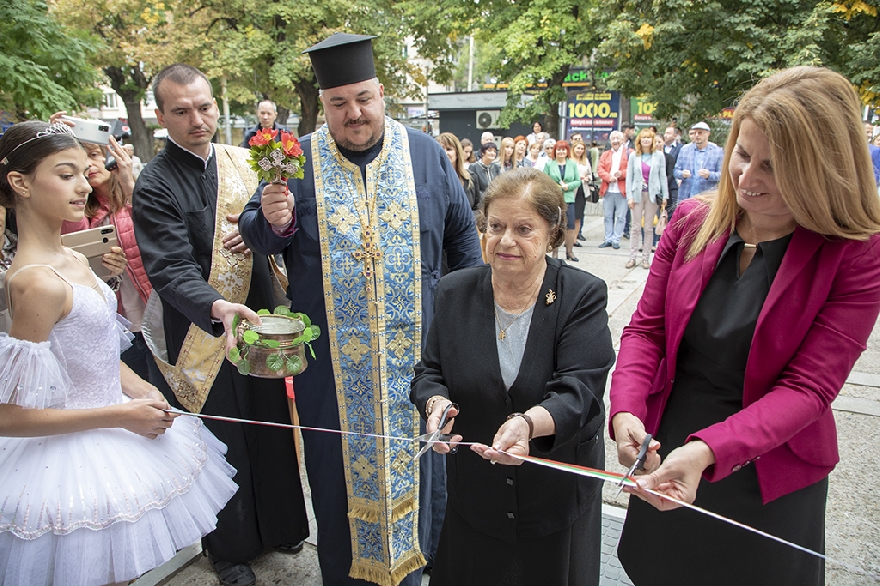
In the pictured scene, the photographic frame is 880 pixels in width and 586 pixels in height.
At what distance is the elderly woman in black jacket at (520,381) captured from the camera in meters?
1.96

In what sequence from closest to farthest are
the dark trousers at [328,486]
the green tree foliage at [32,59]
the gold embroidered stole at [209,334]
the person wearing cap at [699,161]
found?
1. the dark trousers at [328,486]
2. the gold embroidered stole at [209,334]
3. the green tree foliage at [32,59]
4. the person wearing cap at [699,161]

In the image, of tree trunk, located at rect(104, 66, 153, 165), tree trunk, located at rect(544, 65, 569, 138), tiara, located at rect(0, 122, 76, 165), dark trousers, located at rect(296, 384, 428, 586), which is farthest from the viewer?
tree trunk, located at rect(104, 66, 153, 165)

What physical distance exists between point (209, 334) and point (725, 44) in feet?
43.7

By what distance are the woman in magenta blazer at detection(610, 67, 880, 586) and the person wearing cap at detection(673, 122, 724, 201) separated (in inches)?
322

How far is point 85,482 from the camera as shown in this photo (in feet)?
6.63

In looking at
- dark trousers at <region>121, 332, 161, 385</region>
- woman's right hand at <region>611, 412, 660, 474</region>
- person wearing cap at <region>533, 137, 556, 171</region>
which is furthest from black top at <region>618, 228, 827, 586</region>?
person wearing cap at <region>533, 137, 556, 171</region>

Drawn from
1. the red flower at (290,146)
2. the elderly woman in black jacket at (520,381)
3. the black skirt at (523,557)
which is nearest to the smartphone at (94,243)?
the red flower at (290,146)

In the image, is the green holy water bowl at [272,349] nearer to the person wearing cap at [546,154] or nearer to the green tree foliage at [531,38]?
the person wearing cap at [546,154]

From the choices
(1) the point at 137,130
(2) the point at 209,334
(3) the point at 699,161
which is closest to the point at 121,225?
(2) the point at 209,334

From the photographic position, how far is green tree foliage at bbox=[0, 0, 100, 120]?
618 cm

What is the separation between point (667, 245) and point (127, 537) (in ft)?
6.36

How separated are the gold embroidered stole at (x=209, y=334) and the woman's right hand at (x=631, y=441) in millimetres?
1876

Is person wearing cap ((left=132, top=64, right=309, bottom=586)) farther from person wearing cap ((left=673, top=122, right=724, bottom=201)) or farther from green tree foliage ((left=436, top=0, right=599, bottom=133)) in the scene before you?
green tree foliage ((left=436, top=0, right=599, bottom=133))

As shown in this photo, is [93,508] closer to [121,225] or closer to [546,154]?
[121,225]
